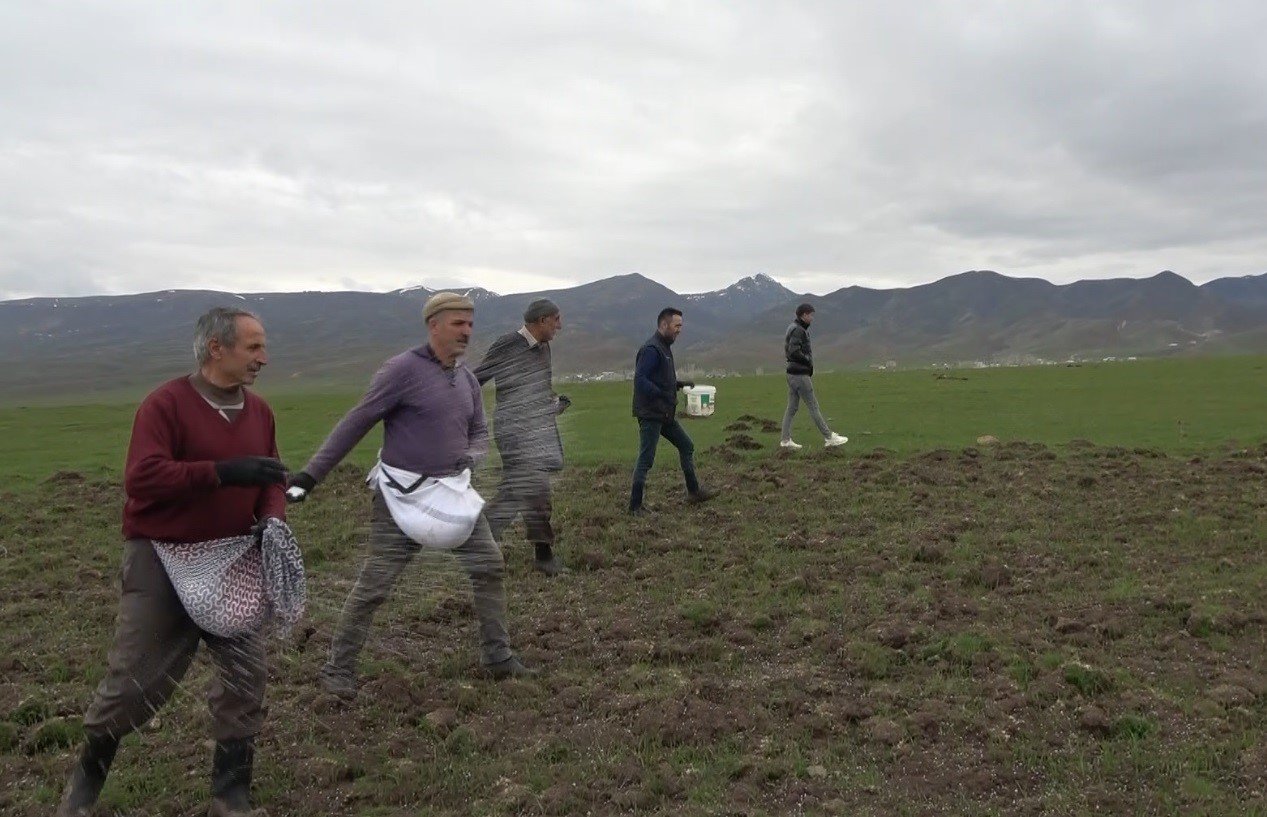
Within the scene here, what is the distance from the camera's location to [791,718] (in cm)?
493

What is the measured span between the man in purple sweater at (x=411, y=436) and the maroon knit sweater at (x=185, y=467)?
902 millimetres

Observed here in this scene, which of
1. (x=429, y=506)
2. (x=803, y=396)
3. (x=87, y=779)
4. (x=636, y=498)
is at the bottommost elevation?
(x=87, y=779)

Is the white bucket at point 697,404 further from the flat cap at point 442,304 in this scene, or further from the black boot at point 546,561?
the flat cap at point 442,304

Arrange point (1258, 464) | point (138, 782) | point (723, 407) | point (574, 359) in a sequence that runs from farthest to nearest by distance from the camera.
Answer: point (723, 407), point (1258, 464), point (574, 359), point (138, 782)

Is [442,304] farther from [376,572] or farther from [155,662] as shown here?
[155,662]

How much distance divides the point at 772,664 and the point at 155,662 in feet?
11.3

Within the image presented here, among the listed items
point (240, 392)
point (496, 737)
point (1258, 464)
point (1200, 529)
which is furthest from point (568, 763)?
point (1258, 464)

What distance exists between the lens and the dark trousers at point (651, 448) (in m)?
9.95

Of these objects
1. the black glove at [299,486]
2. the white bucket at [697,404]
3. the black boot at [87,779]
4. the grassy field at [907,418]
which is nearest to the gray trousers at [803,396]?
the grassy field at [907,418]

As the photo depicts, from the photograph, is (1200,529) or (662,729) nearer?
(662,729)

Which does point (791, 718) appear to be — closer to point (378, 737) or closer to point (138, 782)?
point (378, 737)

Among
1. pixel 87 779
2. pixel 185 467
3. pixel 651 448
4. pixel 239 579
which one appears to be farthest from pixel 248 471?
pixel 651 448

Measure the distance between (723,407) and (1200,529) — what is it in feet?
49.3

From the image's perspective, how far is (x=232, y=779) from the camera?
4062 mm
